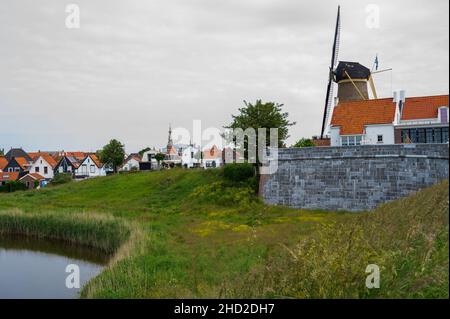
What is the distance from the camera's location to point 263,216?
26.1 metres

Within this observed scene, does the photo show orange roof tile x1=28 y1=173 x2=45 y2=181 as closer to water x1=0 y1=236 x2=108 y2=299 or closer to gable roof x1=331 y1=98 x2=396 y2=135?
water x1=0 y1=236 x2=108 y2=299

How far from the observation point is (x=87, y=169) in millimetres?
77625

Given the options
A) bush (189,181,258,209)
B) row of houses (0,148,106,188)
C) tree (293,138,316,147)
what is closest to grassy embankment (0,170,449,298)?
bush (189,181,258,209)

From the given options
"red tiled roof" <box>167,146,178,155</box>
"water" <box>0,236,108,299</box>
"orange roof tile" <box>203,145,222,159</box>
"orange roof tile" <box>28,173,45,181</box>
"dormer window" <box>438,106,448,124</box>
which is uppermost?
"dormer window" <box>438,106,448,124</box>

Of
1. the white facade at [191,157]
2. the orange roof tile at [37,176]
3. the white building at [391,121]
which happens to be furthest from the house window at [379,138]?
the orange roof tile at [37,176]

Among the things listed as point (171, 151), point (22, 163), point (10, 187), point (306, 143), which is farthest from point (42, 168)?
point (306, 143)

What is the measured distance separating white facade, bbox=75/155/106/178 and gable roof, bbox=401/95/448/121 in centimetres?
5904

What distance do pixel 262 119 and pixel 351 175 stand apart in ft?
33.2

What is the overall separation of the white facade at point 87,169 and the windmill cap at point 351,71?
5135cm

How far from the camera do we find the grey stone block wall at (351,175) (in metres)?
22.7

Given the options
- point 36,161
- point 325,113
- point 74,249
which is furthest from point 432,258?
point 36,161

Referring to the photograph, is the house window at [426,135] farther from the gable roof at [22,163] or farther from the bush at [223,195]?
the gable roof at [22,163]

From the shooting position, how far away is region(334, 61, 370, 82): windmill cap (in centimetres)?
4519
